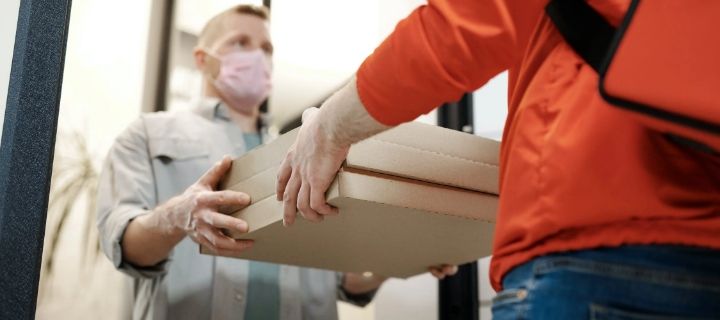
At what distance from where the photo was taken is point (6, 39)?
892 mm

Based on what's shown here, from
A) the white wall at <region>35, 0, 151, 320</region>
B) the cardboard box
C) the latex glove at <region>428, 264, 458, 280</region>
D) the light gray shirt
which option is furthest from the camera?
the white wall at <region>35, 0, 151, 320</region>

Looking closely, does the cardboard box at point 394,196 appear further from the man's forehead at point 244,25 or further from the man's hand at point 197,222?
the man's forehead at point 244,25

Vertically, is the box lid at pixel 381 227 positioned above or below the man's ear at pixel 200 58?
below

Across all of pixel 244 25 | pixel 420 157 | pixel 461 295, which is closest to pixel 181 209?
pixel 420 157

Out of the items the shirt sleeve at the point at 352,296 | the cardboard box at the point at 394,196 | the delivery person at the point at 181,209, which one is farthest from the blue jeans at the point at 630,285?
the shirt sleeve at the point at 352,296

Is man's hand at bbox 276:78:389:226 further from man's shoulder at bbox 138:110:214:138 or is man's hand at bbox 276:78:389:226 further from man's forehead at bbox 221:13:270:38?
man's forehead at bbox 221:13:270:38

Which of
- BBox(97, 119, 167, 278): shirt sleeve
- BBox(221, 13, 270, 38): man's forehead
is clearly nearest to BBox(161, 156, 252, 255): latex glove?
BBox(97, 119, 167, 278): shirt sleeve

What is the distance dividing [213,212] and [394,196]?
1.12 ft

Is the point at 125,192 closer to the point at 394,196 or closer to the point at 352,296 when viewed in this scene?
the point at 352,296

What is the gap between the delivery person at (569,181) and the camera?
0.56 meters

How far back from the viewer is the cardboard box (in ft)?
3.08

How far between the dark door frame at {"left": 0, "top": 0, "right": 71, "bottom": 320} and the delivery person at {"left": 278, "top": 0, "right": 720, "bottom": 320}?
1.44 feet

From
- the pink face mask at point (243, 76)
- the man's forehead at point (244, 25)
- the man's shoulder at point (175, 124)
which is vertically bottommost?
the man's shoulder at point (175, 124)

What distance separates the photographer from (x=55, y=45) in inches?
34.5
